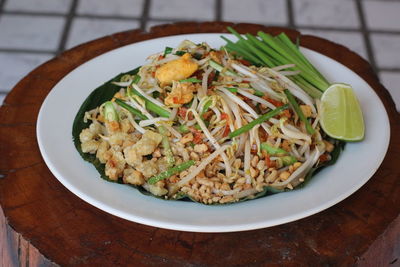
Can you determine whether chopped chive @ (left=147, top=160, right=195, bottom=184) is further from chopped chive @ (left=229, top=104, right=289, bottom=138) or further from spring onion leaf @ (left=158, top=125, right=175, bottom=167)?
chopped chive @ (left=229, top=104, right=289, bottom=138)

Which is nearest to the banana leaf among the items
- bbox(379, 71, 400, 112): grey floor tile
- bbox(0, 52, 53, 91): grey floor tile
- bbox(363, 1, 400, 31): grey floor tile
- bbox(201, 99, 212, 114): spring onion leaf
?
bbox(201, 99, 212, 114): spring onion leaf

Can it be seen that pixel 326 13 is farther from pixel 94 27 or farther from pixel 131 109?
pixel 131 109

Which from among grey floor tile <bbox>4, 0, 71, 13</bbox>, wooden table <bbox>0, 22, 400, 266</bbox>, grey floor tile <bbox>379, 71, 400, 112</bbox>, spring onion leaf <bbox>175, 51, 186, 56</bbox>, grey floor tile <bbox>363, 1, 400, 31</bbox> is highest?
grey floor tile <bbox>4, 0, 71, 13</bbox>

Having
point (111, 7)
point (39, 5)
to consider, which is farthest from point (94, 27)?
point (39, 5)

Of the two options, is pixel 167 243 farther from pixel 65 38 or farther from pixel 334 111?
pixel 65 38

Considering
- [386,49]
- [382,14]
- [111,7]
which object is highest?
[111,7]

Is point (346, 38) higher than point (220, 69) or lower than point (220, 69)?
higher

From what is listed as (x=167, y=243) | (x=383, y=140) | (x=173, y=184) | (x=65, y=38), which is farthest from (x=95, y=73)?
(x=65, y=38)
